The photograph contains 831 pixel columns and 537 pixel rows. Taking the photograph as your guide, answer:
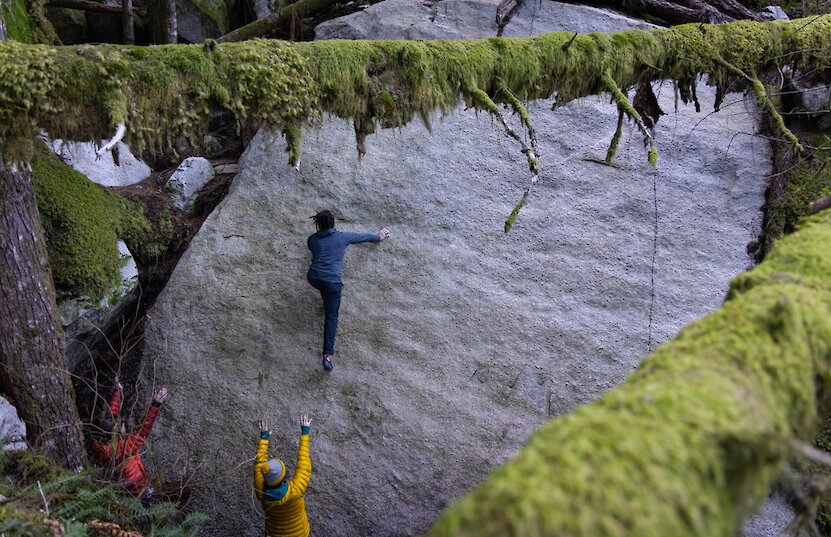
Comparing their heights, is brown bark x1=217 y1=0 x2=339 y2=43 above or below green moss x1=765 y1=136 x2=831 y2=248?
above

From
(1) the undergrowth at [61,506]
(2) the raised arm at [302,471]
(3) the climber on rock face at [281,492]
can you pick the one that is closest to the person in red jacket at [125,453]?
(1) the undergrowth at [61,506]

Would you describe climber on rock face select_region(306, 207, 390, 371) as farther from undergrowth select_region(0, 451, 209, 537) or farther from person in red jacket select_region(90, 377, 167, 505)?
undergrowth select_region(0, 451, 209, 537)

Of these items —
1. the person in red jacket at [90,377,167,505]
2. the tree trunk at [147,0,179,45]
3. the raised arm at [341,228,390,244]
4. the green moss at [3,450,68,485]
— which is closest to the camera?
the green moss at [3,450,68,485]

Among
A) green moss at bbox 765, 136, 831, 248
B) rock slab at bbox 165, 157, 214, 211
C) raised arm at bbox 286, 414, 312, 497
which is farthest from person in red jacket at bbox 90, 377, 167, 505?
green moss at bbox 765, 136, 831, 248

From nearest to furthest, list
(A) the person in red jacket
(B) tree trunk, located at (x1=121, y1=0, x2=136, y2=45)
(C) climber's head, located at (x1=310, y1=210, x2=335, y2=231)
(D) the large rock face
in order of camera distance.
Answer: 1. (A) the person in red jacket
2. (D) the large rock face
3. (C) climber's head, located at (x1=310, y1=210, x2=335, y2=231)
4. (B) tree trunk, located at (x1=121, y1=0, x2=136, y2=45)

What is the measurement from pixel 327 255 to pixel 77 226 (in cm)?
326

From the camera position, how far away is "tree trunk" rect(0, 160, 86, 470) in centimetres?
565

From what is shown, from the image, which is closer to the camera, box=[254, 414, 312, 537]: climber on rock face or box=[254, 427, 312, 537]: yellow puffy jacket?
box=[254, 414, 312, 537]: climber on rock face

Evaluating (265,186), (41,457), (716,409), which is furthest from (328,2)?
(716,409)

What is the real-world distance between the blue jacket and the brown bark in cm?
499

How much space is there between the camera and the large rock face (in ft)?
25.1

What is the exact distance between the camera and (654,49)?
19.5 ft

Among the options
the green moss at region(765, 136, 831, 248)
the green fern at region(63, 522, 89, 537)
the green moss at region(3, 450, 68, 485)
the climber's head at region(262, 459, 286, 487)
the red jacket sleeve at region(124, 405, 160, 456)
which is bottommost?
the red jacket sleeve at region(124, 405, 160, 456)

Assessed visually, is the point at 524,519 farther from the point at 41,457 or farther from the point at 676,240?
the point at 676,240
